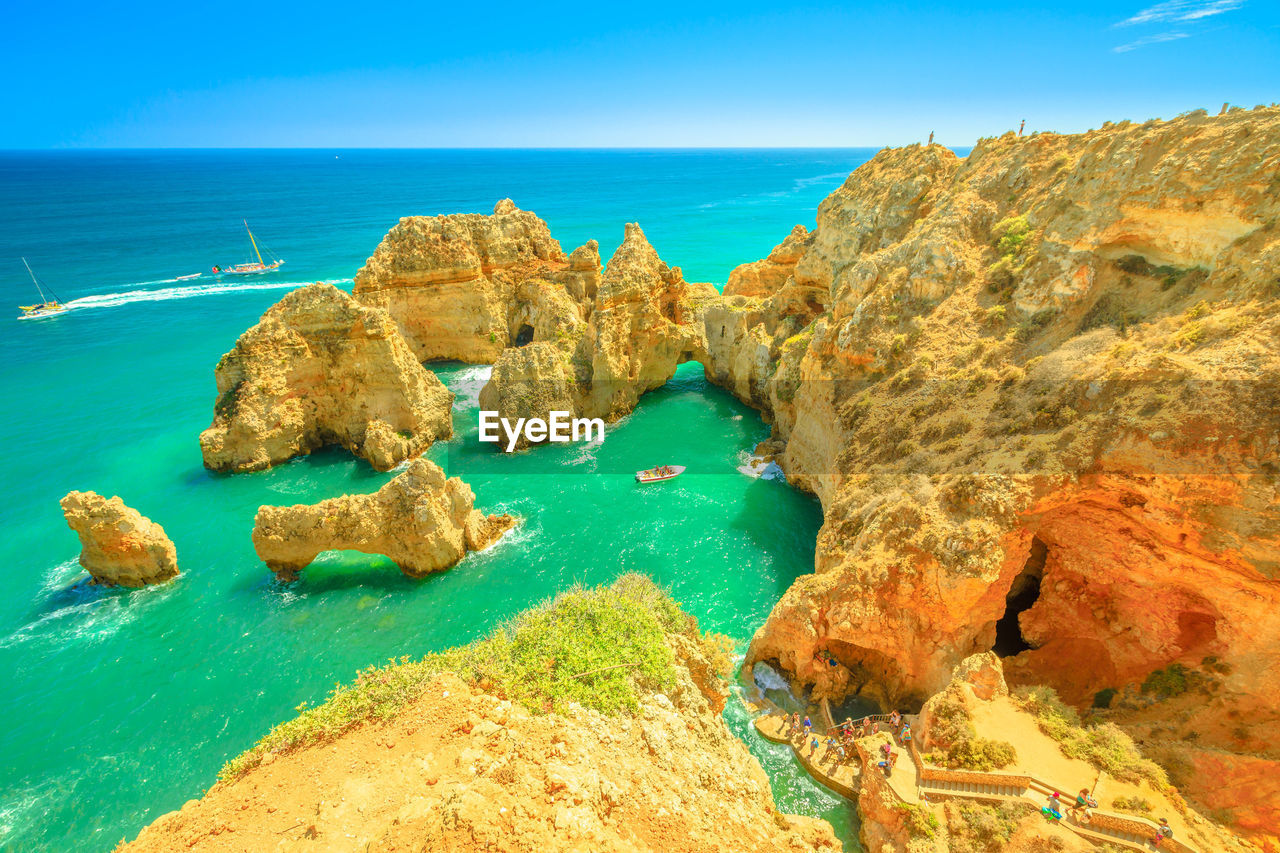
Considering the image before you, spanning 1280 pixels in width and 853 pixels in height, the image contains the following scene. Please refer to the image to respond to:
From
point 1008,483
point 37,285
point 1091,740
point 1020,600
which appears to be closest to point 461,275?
point 1008,483

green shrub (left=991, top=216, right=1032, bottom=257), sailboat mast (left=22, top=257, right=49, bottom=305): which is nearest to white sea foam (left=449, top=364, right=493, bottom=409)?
green shrub (left=991, top=216, right=1032, bottom=257)

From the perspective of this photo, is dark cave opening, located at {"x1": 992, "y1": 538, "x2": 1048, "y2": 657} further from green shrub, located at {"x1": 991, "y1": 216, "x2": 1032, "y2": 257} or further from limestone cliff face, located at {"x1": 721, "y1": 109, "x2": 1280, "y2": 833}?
green shrub, located at {"x1": 991, "y1": 216, "x2": 1032, "y2": 257}

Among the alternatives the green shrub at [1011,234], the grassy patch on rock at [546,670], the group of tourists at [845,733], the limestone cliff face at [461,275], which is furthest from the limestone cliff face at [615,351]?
the group of tourists at [845,733]

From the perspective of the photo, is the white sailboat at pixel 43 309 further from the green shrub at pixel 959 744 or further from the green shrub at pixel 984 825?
the green shrub at pixel 984 825

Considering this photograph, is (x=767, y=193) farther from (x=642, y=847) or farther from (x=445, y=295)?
(x=642, y=847)

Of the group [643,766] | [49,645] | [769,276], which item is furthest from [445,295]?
[643,766]

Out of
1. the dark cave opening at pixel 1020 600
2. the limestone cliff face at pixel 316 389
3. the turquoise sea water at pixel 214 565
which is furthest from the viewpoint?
the limestone cliff face at pixel 316 389
